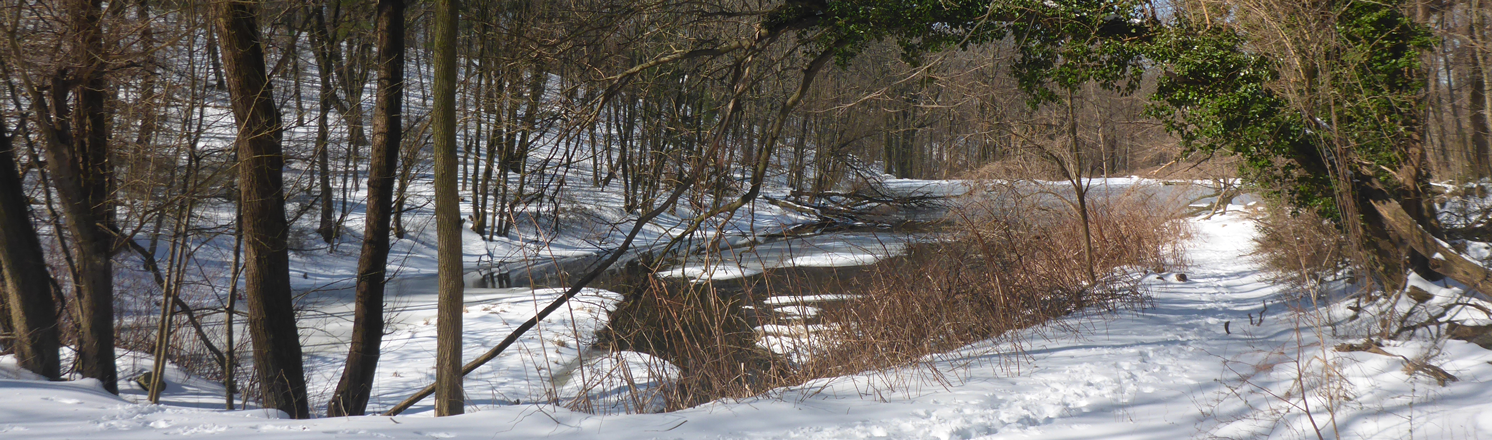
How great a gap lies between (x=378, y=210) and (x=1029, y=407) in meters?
5.47

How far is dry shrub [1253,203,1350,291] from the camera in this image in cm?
799

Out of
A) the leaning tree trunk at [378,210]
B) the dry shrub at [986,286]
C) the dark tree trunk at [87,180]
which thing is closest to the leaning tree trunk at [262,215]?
the leaning tree trunk at [378,210]

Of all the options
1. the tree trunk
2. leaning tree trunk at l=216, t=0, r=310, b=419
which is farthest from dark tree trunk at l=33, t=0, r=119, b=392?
the tree trunk

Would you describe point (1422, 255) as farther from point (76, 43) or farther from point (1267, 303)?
point (76, 43)

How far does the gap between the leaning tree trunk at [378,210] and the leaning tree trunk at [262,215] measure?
41 centimetres

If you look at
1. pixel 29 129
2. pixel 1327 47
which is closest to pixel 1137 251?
pixel 1327 47

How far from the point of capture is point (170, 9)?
22.9 feet

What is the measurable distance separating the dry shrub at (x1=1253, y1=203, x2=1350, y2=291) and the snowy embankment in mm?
2069

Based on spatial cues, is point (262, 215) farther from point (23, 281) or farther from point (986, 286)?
point (986, 286)

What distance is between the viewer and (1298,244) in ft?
25.4

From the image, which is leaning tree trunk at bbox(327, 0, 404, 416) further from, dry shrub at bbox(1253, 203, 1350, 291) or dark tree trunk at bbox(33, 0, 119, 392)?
dry shrub at bbox(1253, 203, 1350, 291)

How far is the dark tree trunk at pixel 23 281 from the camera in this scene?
645 centimetres

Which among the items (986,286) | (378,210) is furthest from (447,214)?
(986,286)

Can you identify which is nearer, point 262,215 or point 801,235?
point 262,215
